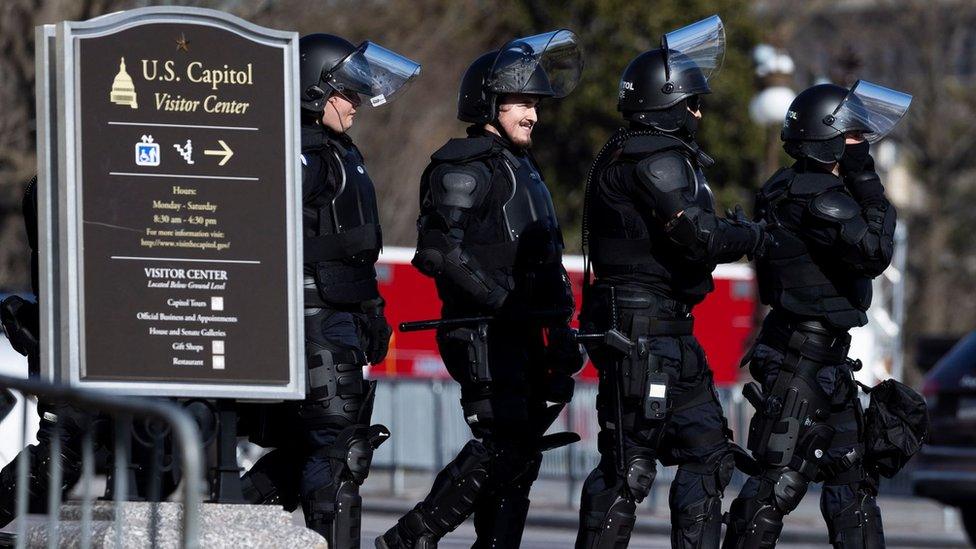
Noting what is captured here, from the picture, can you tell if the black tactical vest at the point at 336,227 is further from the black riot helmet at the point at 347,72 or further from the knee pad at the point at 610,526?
the knee pad at the point at 610,526

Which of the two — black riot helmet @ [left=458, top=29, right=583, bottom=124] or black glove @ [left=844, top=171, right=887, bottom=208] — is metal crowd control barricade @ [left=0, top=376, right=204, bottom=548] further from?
black glove @ [left=844, top=171, right=887, bottom=208]

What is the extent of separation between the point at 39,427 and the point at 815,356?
3.26m

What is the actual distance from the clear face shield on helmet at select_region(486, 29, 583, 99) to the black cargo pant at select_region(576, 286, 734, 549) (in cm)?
99

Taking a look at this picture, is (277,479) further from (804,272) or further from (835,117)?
(835,117)

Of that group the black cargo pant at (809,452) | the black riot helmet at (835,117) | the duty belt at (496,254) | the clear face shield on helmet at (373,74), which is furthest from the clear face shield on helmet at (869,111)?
the clear face shield on helmet at (373,74)

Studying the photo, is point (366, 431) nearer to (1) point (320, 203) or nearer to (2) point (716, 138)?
(1) point (320, 203)

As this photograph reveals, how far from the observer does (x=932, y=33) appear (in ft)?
130

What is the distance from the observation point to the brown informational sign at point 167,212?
6.72m

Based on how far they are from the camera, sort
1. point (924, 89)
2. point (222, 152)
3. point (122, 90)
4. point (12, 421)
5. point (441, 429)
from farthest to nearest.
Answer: point (924, 89), point (441, 429), point (12, 421), point (222, 152), point (122, 90)

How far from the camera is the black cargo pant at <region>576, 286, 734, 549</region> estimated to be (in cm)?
749

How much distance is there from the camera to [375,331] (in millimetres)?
8102

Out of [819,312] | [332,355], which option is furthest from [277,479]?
[819,312]

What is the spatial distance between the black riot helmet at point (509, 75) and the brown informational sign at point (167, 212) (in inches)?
50.6

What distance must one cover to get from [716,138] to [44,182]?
2438cm
